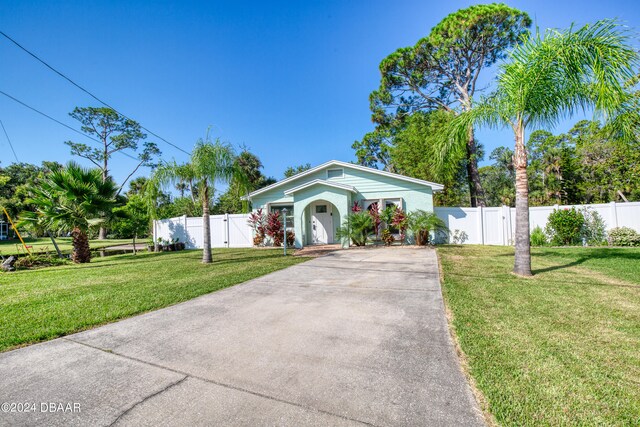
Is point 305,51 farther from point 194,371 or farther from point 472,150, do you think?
point 194,371

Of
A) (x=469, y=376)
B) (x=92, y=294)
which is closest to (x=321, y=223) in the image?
(x=92, y=294)

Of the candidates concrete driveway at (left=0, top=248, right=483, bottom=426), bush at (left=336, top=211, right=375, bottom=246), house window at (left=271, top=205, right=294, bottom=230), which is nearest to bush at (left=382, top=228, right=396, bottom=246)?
bush at (left=336, top=211, right=375, bottom=246)

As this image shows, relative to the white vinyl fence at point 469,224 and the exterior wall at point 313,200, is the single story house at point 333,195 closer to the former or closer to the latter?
the exterior wall at point 313,200

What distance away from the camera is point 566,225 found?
38.0 ft

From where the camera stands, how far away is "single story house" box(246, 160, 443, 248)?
12859mm

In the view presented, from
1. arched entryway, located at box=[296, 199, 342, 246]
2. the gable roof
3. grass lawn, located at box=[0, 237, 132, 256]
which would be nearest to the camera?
the gable roof

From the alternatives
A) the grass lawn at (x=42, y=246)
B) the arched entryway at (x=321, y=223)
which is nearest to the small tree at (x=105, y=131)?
the grass lawn at (x=42, y=246)

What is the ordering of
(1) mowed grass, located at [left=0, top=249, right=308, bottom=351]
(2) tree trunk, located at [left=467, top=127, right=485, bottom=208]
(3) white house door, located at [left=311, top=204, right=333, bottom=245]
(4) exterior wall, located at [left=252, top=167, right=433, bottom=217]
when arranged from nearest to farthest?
1. (1) mowed grass, located at [left=0, top=249, right=308, bottom=351]
2. (4) exterior wall, located at [left=252, top=167, right=433, bottom=217]
3. (3) white house door, located at [left=311, top=204, right=333, bottom=245]
4. (2) tree trunk, located at [left=467, top=127, right=485, bottom=208]

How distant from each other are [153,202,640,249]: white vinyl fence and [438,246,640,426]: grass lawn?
22.7ft

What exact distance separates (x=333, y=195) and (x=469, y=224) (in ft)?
22.7

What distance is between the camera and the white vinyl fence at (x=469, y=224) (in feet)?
36.5

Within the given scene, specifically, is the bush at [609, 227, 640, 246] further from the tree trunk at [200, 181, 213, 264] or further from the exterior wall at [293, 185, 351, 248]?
the tree trunk at [200, 181, 213, 264]

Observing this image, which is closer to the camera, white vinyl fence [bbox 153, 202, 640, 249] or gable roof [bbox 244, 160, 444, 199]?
white vinyl fence [bbox 153, 202, 640, 249]

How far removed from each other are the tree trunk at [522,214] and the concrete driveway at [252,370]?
3.20 m
